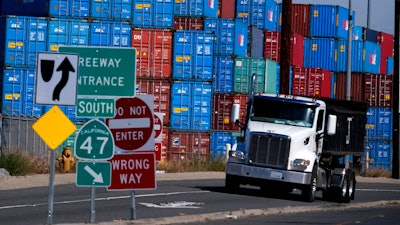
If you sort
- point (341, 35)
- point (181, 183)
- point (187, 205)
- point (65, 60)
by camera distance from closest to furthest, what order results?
point (65, 60)
point (187, 205)
point (181, 183)
point (341, 35)

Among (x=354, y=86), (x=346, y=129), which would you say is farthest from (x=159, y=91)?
(x=346, y=129)

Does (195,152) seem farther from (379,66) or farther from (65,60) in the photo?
(65,60)

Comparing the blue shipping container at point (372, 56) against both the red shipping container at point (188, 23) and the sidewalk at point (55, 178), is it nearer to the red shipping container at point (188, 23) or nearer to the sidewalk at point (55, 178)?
the red shipping container at point (188, 23)

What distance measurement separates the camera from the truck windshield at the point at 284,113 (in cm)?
2756

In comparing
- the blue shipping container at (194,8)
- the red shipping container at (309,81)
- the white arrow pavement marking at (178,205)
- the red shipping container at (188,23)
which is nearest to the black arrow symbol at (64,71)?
the white arrow pavement marking at (178,205)

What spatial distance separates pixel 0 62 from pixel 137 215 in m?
30.0

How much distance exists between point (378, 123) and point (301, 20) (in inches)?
303

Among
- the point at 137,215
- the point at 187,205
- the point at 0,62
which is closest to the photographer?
the point at 137,215

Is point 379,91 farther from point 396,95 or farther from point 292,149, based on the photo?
point 292,149

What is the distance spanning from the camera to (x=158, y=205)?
23156 millimetres

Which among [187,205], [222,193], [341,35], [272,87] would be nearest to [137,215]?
[187,205]

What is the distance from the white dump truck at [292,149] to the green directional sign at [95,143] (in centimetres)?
1010

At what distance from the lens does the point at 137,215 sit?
20.1 m

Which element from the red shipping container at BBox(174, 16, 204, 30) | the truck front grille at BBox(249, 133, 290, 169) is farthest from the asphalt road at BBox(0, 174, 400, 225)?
the red shipping container at BBox(174, 16, 204, 30)
